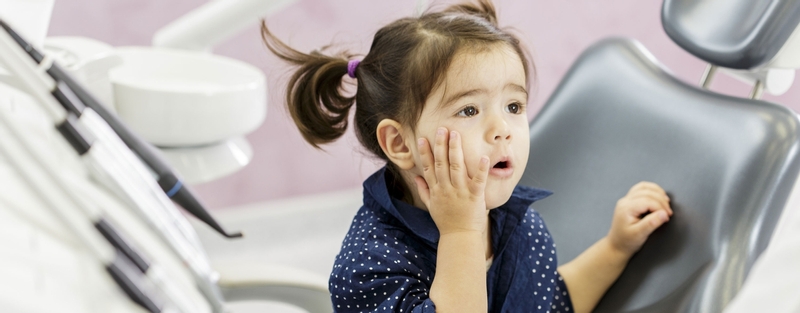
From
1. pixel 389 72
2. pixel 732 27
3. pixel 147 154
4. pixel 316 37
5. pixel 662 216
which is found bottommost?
pixel 662 216

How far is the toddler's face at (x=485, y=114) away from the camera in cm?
84

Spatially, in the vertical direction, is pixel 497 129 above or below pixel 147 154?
below

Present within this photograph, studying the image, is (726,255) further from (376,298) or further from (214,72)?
(214,72)

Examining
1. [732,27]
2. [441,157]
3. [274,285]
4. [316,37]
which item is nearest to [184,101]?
[274,285]

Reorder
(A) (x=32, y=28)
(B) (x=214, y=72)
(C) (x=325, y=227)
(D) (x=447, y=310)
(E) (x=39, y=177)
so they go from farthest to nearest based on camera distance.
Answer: (C) (x=325, y=227) < (B) (x=214, y=72) < (A) (x=32, y=28) < (D) (x=447, y=310) < (E) (x=39, y=177)

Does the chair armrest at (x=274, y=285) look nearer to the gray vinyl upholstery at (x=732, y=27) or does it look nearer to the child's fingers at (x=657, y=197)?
the child's fingers at (x=657, y=197)

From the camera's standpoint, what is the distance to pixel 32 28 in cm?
92

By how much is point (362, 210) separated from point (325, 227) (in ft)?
4.88

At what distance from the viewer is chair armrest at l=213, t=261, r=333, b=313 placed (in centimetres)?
89

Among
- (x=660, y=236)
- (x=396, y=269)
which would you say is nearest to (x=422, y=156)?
(x=396, y=269)

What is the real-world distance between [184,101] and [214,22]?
0.86ft

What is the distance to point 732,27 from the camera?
40.0 inches

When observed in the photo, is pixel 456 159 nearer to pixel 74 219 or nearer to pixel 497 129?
pixel 497 129

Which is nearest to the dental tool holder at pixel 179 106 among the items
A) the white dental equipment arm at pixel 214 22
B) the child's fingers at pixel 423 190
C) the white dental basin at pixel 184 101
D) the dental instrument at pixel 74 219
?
the white dental basin at pixel 184 101
